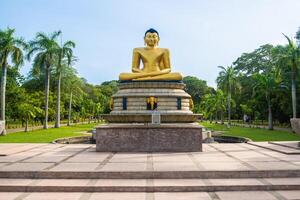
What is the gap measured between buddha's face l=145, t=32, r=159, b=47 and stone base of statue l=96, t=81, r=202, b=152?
256 centimetres

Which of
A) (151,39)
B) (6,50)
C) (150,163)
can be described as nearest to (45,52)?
(6,50)

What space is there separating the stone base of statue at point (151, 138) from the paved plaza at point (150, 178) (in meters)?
2.40

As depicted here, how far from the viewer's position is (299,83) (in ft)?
106

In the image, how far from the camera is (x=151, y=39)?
19.0m

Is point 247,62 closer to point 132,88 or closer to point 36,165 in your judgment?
→ point 132,88

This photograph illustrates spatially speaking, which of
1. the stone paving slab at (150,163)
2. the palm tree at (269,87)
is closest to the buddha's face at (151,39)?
the stone paving slab at (150,163)

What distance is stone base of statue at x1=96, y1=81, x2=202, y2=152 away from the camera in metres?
13.8

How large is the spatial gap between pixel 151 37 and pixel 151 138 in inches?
276

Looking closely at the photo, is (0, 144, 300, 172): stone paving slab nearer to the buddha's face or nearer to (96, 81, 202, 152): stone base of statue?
(96, 81, 202, 152): stone base of statue

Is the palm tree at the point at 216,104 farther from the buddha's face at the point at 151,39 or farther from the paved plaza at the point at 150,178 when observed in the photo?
the paved plaza at the point at 150,178

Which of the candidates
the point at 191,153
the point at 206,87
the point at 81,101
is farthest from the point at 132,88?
the point at 206,87

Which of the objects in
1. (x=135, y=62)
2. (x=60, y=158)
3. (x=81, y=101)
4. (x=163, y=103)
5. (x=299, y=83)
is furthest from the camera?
(x=81, y=101)

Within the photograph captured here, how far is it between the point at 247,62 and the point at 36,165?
62.5 metres

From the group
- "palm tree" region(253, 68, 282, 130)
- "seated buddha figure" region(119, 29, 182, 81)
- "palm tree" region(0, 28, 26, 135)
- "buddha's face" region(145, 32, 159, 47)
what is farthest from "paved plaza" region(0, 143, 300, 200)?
"palm tree" region(253, 68, 282, 130)
